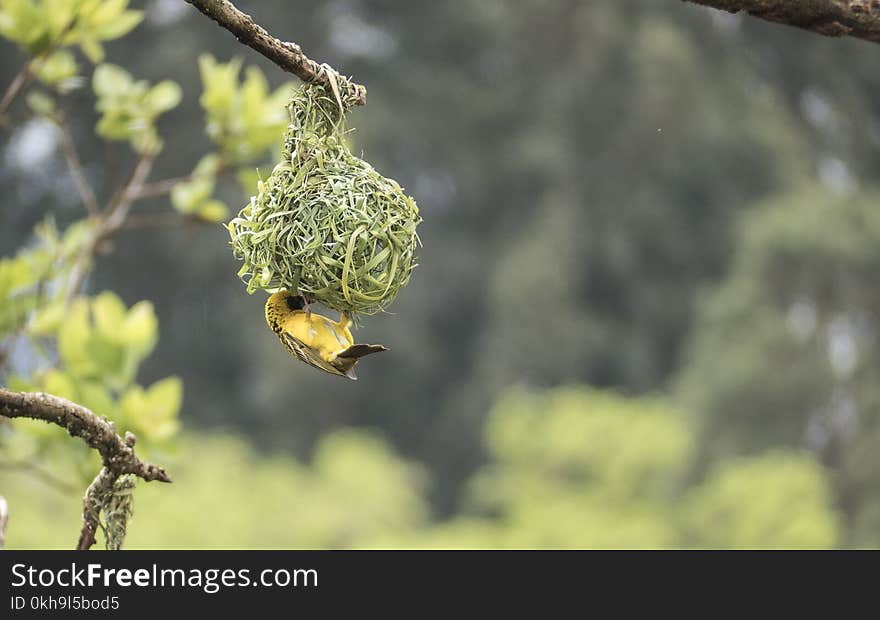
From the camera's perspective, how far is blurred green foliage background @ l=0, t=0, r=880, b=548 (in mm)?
12078

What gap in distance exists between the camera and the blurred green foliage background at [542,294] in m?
12.1

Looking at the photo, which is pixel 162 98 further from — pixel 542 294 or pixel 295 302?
pixel 542 294

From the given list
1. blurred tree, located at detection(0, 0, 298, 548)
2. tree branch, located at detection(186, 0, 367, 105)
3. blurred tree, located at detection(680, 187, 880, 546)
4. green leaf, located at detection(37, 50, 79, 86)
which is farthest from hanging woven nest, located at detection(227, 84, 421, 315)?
blurred tree, located at detection(680, 187, 880, 546)

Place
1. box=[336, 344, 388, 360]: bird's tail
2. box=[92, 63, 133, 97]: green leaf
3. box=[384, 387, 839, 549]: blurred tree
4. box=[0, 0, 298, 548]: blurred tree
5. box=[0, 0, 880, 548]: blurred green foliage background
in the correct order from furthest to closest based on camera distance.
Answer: box=[0, 0, 880, 548]: blurred green foliage background < box=[384, 387, 839, 549]: blurred tree < box=[92, 63, 133, 97]: green leaf < box=[0, 0, 298, 548]: blurred tree < box=[336, 344, 388, 360]: bird's tail

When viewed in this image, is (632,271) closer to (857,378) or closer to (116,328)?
(857,378)

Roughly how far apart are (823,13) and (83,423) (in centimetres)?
136

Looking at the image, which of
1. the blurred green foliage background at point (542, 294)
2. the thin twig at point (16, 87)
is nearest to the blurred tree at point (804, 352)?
the blurred green foliage background at point (542, 294)

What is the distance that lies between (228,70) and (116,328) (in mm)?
683

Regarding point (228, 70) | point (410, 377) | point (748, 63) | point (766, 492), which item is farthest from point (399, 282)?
point (748, 63)

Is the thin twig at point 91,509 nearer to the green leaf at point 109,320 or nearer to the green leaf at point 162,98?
the green leaf at point 109,320

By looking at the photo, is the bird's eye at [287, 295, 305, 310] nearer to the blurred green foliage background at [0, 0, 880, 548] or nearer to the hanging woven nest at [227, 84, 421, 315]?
the hanging woven nest at [227, 84, 421, 315]

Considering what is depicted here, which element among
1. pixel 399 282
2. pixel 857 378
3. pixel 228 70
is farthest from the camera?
pixel 857 378

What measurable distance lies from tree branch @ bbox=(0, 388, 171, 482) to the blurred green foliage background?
26.8 feet

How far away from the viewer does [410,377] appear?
632 inches
